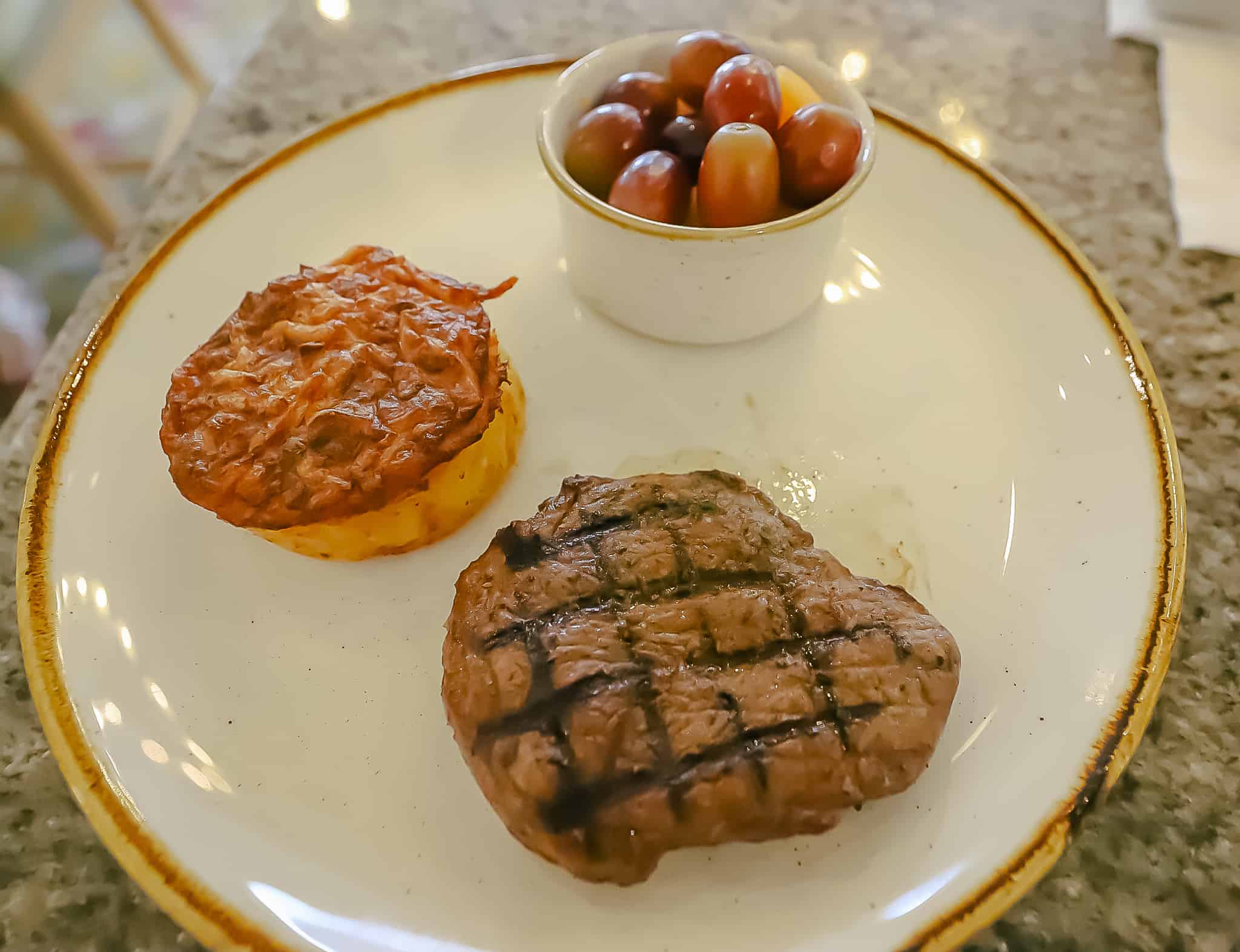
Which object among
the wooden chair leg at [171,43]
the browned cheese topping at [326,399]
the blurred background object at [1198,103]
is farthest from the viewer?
the wooden chair leg at [171,43]

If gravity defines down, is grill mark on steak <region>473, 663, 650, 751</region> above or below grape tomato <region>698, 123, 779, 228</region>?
below

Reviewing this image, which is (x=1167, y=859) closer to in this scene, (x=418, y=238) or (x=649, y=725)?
(x=649, y=725)

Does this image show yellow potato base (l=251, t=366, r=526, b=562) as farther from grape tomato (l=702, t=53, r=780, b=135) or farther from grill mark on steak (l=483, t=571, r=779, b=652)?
grape tomato (l=702, t=53, r=780, b=135)

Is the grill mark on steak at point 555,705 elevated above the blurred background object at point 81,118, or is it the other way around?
the blurred background object at point 81,118

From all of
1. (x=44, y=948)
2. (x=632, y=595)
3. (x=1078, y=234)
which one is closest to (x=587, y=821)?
(x=632, y=595)

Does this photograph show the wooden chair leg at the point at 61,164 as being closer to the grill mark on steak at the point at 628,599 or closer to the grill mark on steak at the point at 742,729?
the grill mark on steak at the point at 628,599

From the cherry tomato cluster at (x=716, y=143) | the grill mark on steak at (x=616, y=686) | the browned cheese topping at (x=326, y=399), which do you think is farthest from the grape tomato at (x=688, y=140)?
the grill mark on steak at (x=616, y=686)

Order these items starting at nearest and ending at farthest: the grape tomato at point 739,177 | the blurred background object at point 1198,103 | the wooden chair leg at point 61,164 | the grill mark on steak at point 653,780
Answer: the grill mark on steak at point 653,780 → the grape tomato at point 739,177 → the blurred background object at point 1198,103 → the wooden chair leg at point 61,164

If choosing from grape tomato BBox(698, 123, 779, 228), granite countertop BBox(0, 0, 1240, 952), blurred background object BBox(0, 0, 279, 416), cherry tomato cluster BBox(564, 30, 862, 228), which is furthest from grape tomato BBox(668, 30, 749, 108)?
blurred background object BBox(0, 0, 279, 416)
